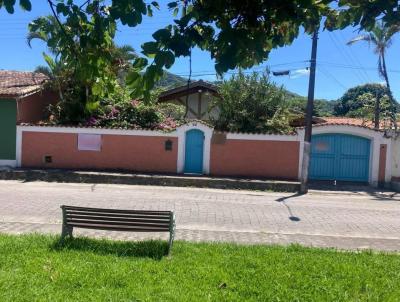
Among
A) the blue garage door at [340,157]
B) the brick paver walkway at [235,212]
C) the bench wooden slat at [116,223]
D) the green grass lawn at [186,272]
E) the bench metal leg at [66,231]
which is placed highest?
the blue garage door at [340,157]

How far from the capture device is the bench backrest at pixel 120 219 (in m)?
7.43

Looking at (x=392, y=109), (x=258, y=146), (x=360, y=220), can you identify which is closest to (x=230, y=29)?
(x=360, y=220)

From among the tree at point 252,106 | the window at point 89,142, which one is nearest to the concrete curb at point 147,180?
the window at point 89,142

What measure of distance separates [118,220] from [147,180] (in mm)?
11906

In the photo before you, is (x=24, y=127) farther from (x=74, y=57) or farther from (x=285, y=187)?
(x=74, y=57)

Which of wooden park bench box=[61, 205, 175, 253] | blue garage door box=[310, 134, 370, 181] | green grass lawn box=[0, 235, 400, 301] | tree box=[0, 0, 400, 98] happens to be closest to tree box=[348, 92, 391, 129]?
blue garage door box=[310, 134, 370, 181]

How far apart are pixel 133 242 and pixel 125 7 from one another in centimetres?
582

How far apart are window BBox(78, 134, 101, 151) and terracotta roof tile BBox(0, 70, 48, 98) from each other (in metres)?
3.38

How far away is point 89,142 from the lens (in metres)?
21.2

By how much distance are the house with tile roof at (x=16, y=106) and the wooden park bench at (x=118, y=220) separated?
1513 cm

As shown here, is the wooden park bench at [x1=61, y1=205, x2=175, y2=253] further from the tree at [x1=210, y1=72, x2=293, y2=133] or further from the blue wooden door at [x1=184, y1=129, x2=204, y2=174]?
the tree at [x1=210, y1=72, x2=293, y2=133]

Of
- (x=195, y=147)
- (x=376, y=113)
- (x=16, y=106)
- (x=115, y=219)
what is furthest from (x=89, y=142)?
(x=376, y=113)

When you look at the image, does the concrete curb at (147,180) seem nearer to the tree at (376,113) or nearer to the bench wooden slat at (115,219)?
the tree at (376,113)

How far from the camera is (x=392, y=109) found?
83.1ft
